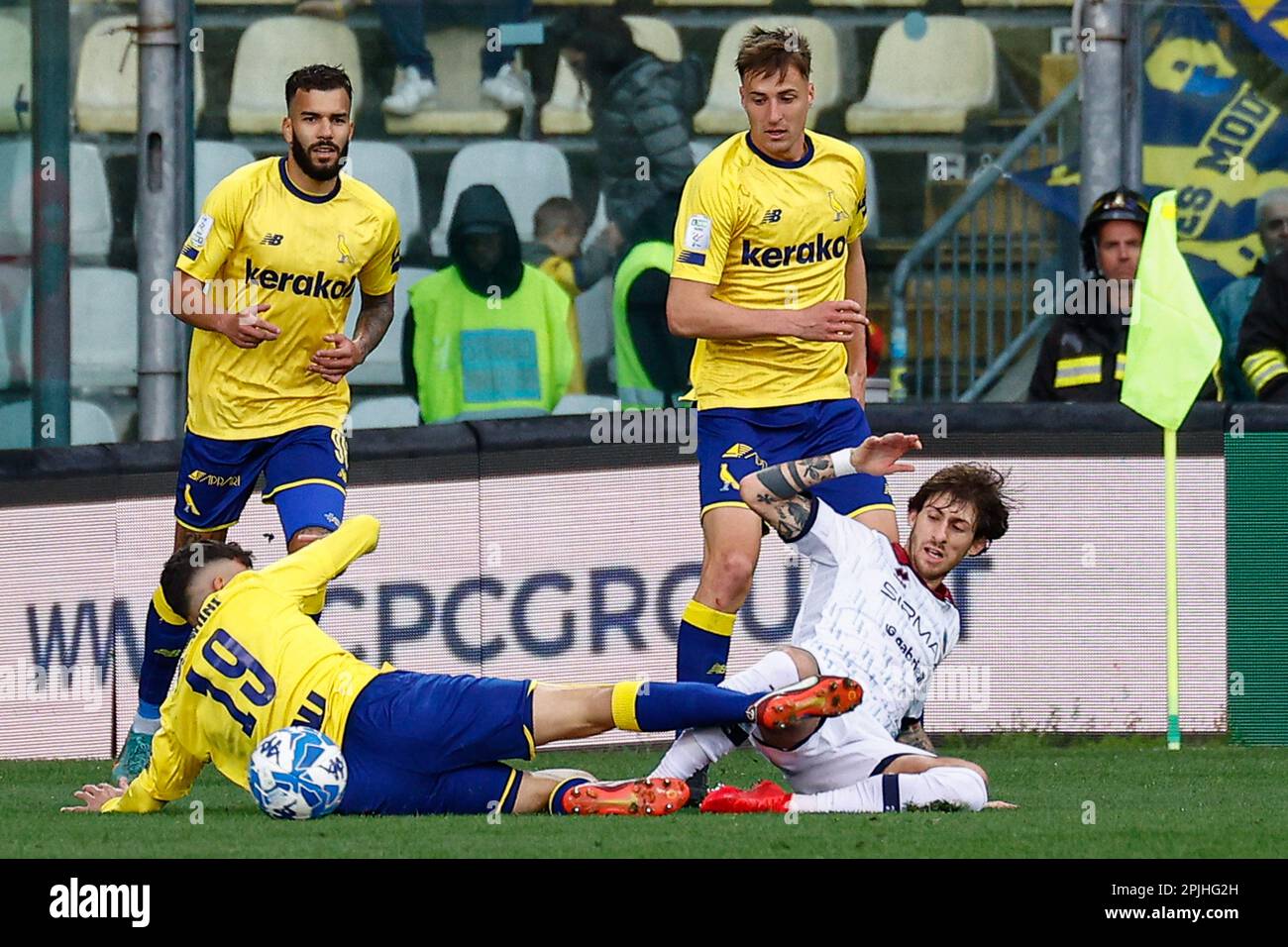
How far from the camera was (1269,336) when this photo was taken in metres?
8.91

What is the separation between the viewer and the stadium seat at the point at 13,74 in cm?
958

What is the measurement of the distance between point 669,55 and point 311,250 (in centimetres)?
278

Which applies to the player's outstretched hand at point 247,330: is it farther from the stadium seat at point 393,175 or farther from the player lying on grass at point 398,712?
the stadium seat at point 393,175

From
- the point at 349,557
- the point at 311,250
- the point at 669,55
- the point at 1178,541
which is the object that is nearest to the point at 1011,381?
the point at 1178,541

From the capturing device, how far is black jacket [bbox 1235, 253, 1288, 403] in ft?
29.1

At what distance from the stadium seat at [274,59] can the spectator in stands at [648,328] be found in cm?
133

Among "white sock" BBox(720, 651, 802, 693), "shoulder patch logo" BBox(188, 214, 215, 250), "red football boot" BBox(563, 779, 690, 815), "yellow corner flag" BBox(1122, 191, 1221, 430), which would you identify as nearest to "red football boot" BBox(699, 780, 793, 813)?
"red football boot" BBox(563, 779, 690, 815)

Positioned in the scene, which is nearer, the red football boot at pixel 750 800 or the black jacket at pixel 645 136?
the red football boot at pixel 750 800

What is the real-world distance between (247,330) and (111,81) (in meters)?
2.93

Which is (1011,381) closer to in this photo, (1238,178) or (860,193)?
(1238,178)

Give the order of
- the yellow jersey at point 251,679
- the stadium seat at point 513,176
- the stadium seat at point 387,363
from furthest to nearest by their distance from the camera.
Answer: the stadium seat at point 513,176 → the stadium seat at point 387,363 → the yellow jersey at point 251,679

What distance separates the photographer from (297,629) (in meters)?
6.09

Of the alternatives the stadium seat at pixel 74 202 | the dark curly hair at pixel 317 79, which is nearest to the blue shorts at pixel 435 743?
the dark curly hair at pixel 317 79

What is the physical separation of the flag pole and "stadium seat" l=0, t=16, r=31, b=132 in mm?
4478
